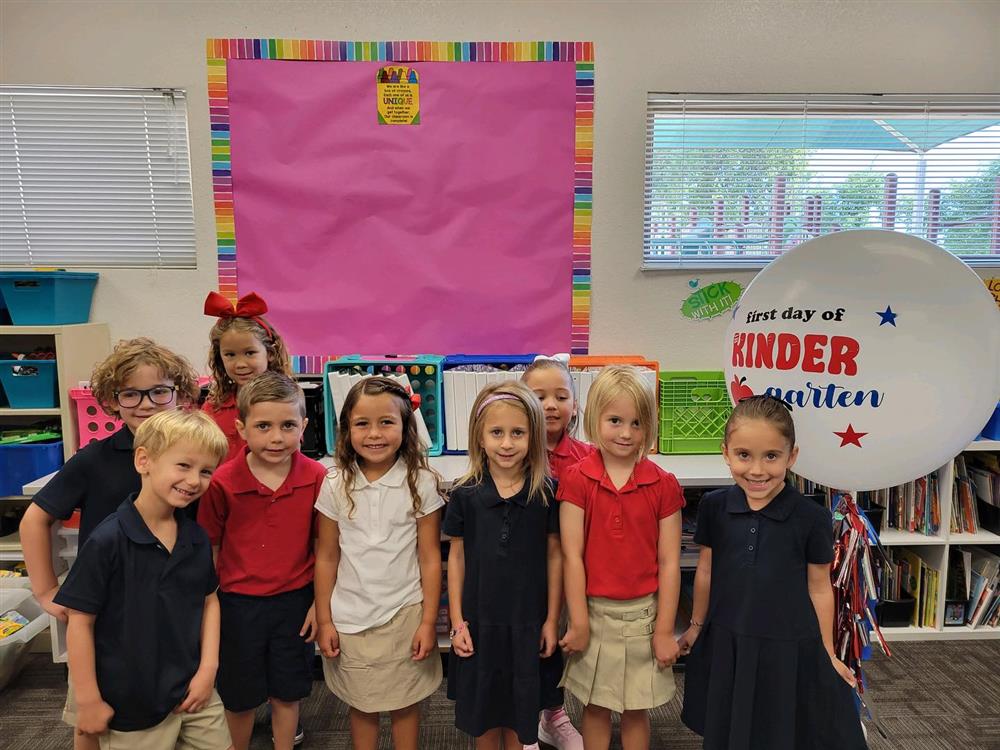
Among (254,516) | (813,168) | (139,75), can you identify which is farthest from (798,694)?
(139,75)

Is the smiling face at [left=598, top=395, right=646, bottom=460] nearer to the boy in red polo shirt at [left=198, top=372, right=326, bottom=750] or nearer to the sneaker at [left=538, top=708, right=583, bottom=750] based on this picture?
the boy in red polo shirt at [left=198, top=372, right=326, bottom=750]

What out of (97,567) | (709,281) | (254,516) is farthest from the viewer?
(709,281)

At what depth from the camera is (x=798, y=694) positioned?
56.9 inches

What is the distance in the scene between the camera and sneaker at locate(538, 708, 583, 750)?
6.03ft

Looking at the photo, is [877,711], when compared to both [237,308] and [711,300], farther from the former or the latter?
[237,308]

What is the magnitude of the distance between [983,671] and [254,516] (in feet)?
8.01

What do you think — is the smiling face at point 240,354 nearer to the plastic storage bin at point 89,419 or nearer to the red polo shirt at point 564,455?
the plastic storage bin at point 89,419

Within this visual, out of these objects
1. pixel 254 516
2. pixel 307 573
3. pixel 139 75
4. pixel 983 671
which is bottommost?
pixel 983 671

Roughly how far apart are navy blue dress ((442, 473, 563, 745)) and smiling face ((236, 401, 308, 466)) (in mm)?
413

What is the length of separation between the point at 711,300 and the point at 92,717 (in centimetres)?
237

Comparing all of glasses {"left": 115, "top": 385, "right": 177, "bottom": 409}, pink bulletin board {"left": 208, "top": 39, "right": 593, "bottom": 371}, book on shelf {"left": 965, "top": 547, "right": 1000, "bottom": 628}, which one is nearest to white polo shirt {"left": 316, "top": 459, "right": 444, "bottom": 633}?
glasses {"left": 115, "top": 385, "right": 177, "bottom": 409}

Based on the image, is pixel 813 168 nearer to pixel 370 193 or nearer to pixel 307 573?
pixel 370 193

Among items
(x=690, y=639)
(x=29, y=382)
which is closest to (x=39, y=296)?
(x=29, y=382)

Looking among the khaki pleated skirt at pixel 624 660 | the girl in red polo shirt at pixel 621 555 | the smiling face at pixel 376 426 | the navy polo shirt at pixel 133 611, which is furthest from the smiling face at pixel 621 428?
the navy polo shirt at pixel 133 611
